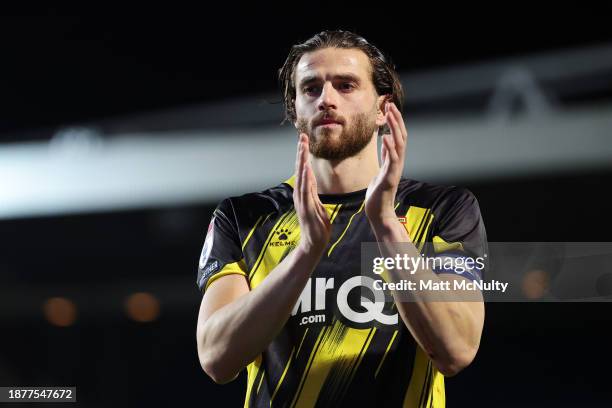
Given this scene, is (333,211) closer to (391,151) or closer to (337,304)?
(337,304)

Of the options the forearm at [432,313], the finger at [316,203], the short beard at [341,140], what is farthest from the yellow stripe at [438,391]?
the short beard at [341,140]

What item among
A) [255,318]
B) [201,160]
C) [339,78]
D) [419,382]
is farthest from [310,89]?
[201,160]

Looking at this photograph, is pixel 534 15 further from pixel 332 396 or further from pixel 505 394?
pixel 332 396

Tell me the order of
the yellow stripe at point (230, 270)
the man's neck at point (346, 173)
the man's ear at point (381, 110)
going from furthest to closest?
1. the man's ear at point (381, 110)
2. the man's neck at point (346, 173)
3. the yellow stripe at point (230, 270)

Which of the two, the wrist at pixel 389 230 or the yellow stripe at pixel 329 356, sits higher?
the wrist at pixel 389 230

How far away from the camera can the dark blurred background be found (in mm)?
4020

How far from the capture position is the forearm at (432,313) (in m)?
1.85

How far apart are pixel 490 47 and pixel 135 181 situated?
2124 mm

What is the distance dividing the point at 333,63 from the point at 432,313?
2.85 ft

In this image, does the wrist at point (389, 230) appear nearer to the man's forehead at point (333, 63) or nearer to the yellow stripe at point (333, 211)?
the yellow stripe at point (333, 211)

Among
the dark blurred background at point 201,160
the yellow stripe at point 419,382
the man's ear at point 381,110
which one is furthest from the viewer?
the dark blurred background at point 201,160

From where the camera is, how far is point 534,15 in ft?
13.5

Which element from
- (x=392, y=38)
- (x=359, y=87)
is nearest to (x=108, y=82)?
(x=392, y=38)

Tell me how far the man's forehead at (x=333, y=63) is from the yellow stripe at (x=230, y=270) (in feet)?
1.97
